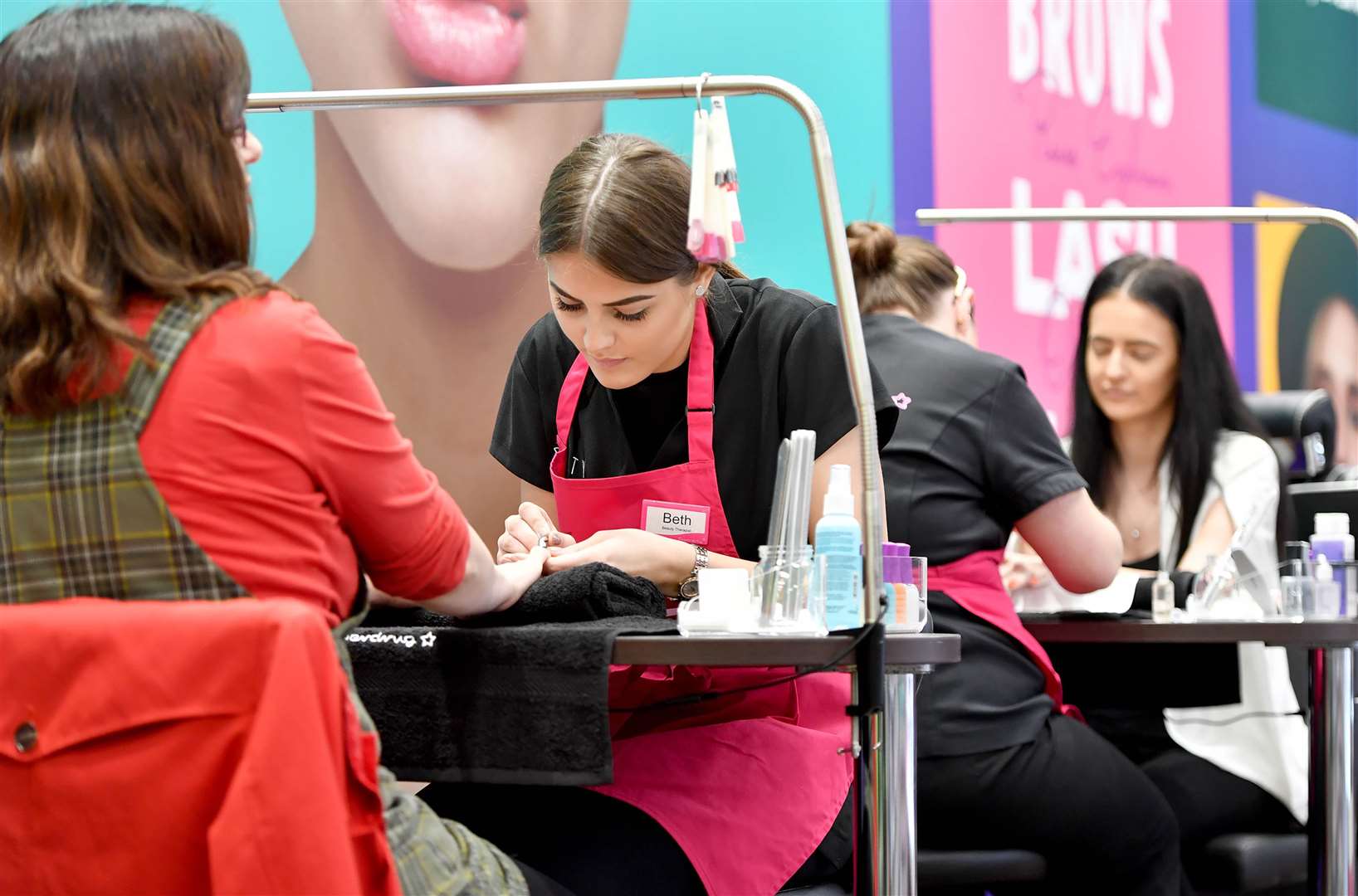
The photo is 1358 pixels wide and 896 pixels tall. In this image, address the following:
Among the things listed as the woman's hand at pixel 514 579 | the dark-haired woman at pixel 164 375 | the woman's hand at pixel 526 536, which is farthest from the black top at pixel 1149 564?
the dark-haired woman at pixel 164 375

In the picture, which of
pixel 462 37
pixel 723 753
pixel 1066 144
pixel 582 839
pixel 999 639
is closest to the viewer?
pixel 582 839

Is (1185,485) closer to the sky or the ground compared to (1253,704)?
closer to the sky

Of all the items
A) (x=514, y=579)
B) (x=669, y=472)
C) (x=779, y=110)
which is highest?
(x=779, y=110)

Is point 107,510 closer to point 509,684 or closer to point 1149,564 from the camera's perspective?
point 509,684

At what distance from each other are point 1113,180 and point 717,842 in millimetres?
3553

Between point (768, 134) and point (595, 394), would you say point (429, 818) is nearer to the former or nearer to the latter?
point (595, 394)

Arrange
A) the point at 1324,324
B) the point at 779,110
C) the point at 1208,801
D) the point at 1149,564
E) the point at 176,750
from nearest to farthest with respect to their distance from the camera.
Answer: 1. the point at 176,750
2. the point at 1208,801
3. the point at 1149,564
4. the point at 779,110
5. the point at 1324,324

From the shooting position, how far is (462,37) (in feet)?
9.91

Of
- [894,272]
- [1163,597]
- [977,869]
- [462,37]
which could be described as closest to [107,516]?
[977,869]

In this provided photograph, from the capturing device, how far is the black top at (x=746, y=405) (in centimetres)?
210

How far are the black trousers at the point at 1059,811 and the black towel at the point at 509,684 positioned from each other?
32.1 inches

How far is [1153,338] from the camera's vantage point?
126 inches

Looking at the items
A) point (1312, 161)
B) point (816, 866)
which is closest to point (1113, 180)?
point (1312, 161)

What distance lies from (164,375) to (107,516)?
0.40ft
